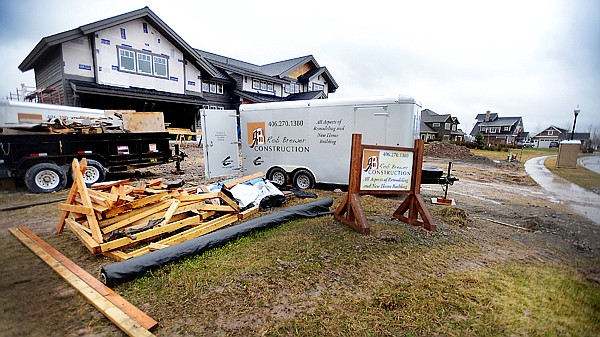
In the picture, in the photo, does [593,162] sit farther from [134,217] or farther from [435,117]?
[435,117]

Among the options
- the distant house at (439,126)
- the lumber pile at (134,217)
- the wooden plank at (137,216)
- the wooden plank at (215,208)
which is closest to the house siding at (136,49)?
the lumber pile at (134,217)

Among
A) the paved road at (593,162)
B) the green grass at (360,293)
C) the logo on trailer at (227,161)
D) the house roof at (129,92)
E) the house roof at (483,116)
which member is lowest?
the green grass at (360,293)

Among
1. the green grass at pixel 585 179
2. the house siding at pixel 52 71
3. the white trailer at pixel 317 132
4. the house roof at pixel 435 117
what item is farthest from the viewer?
the house roof at pixel 435 117

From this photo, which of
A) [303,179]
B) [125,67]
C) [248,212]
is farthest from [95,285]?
[125,67]

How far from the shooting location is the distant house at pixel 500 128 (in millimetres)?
68812

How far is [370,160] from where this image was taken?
521cm

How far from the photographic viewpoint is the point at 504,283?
3.31m

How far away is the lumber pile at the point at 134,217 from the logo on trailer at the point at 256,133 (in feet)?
11.7

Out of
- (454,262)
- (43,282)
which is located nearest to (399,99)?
(454,262)

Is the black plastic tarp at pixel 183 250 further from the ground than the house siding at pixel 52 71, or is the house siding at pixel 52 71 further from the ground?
the house siding at pixel 52 71

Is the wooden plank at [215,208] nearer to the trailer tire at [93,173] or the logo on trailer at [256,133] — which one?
the logo on trailer at [256,133]

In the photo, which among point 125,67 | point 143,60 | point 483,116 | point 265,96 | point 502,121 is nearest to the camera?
point 125,67

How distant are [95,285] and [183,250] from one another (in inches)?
41.3

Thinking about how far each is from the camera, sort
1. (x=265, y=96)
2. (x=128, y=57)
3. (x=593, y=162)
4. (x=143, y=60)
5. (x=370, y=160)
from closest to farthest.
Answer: (x=370, y=160) < (x=593, y=162) < (x=128, y=57) < (x=143, y=60) < (x=265, y=96)
